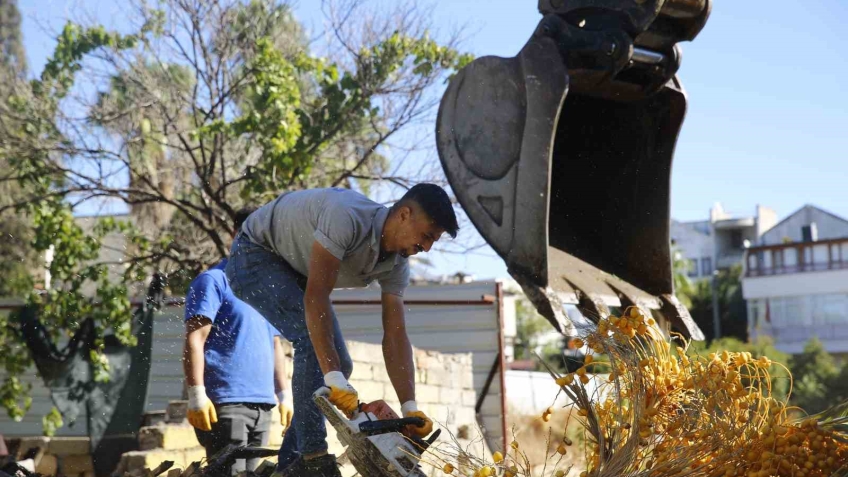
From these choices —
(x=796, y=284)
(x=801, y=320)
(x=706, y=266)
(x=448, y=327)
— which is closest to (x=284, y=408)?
(x=448, y=327)

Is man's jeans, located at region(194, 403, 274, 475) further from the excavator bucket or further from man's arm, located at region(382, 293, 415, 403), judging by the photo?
the excavator bucket

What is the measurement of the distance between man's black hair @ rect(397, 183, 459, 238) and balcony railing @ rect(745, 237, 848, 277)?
5000cm

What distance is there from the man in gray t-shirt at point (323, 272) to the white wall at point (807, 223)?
56927 millimetres

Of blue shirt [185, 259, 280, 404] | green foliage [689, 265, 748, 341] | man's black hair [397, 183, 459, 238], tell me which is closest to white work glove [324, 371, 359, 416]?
man's black hair [397, 183, 459, 238]

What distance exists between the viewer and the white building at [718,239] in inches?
2522

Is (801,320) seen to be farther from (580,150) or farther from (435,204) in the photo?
(435,204)

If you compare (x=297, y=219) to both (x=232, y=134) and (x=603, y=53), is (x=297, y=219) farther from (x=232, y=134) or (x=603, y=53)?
(x=232, y=134)

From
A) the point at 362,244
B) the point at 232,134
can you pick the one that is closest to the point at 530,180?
the point at 362,244

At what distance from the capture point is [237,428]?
4855 mm

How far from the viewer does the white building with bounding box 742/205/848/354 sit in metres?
49.7

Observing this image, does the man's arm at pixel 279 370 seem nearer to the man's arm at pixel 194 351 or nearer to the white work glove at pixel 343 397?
the man's arm at pixel 194 351

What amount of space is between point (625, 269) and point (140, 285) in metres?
5.39

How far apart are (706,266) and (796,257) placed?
1270cm

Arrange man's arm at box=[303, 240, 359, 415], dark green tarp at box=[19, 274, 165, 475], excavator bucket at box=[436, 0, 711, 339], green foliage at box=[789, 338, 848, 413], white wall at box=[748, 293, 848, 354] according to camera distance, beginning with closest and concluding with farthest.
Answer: man's arm at box=[303, 240, 359, 415]
excavator bucket at box=[436, 0, 711, 339]
dark green tarp at box=[19, 274, 165, 475]
green foliage at box=[789, 338, 848, 413]
white wall at box=[748, 293, 848, 354]
